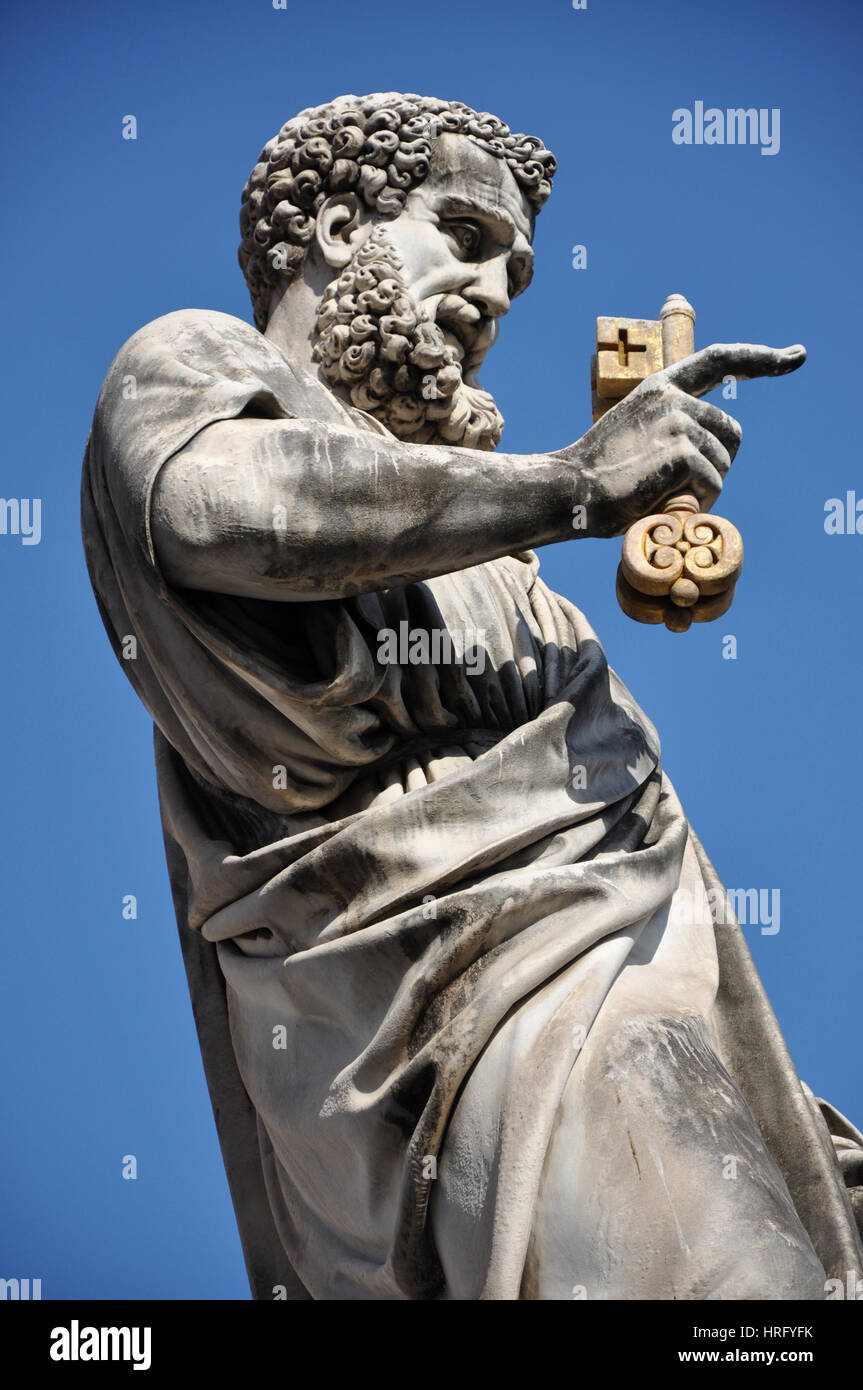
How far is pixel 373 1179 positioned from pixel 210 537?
1.57 m

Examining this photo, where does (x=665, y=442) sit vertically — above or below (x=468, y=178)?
below

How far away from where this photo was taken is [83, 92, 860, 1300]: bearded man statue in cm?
555

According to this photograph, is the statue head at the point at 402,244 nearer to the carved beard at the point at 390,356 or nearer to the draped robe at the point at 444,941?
the carved beard at the point at 390,356

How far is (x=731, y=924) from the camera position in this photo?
21.5ft

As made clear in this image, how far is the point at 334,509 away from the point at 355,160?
1.62m

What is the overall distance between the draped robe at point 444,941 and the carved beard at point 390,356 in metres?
0.20

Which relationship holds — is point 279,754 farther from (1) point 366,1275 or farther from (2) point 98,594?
(1) point 366,1275

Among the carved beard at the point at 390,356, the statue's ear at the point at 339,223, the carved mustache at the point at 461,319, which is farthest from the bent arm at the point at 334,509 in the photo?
the statue's ear at the point at 339,223

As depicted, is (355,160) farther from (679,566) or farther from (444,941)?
(444,941)

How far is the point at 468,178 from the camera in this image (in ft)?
23.3

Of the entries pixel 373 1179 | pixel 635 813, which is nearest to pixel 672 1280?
pixel 373 1179

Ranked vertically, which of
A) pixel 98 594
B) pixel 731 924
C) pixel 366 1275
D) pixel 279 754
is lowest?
pixel 366 1275

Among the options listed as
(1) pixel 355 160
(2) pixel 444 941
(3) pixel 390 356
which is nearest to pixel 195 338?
(3) pixel 390 356

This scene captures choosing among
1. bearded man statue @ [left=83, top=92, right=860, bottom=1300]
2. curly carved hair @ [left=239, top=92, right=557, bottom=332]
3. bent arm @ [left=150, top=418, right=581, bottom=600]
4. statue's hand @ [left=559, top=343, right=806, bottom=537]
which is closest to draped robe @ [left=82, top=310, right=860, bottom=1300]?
bearded man statue @ [left=83, top=92, right=860, bottom=1300]
